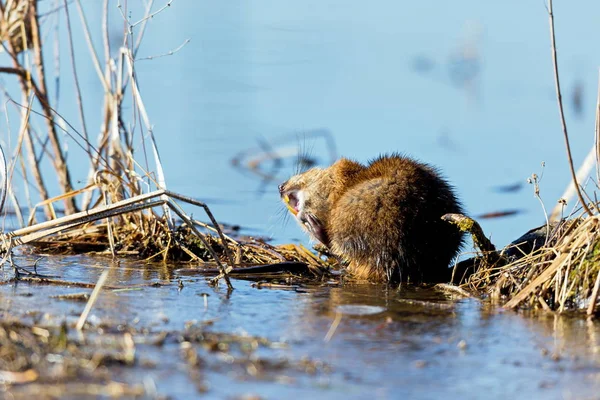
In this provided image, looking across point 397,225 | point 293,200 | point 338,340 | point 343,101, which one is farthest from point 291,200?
point 343,101

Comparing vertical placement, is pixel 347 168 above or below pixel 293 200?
above

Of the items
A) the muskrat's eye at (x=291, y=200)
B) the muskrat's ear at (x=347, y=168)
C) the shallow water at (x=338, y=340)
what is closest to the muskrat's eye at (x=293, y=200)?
the muskrat's eye at (x=291, y=200)

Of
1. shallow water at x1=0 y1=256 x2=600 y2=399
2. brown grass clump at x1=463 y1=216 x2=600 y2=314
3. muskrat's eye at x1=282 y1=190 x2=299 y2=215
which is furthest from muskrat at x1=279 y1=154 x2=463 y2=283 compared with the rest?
muskrat's eye at x1=282 y1=190 x2=299 y2=215

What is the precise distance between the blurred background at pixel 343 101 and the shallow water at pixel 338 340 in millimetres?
1881

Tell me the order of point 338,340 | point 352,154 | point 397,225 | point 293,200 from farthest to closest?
point 352,154, point 293,200, point 397,225, point 338,340

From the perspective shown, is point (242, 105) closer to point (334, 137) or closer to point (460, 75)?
point (334, 137)

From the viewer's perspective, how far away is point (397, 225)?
4.57 metres

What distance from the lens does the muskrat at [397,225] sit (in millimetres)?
4586

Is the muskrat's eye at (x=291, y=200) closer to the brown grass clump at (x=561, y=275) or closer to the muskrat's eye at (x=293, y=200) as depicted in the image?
the muskrat's eye at (x=293, y=200)

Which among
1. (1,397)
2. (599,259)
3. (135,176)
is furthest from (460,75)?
(1,397)

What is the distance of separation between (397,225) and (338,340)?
4.53ft

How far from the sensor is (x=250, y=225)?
7.23 meters

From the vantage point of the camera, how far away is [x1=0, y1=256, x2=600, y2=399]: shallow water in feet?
9.06

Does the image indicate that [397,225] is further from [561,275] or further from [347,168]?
[561,275]
